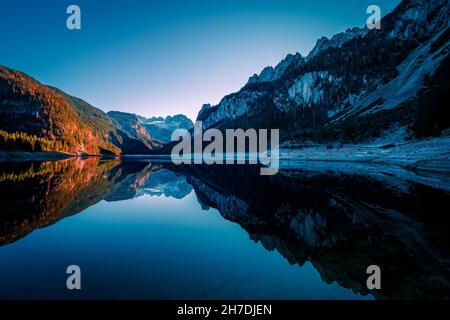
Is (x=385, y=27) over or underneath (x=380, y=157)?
over

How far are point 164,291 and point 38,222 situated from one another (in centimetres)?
1159

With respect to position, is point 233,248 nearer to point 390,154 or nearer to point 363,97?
point 390,154

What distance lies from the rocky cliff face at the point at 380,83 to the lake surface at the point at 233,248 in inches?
1774

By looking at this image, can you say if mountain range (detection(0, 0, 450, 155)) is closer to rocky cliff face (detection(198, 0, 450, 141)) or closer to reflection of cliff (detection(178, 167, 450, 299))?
rocky cliff face (detection(198, 0, 450, 141))

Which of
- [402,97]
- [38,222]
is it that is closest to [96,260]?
[38,222]

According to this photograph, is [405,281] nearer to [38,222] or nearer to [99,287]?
[99,287]

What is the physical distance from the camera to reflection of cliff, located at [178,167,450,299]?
7055 millimetres

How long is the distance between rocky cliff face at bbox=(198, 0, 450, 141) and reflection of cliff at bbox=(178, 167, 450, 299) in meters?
40.3

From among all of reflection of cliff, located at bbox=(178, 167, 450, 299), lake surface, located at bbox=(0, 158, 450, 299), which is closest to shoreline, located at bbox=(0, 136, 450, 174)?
reflection of cliff, located at bbox=(178, 167, 450, 299)

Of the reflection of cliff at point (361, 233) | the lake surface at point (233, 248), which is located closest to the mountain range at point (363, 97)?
the reflection of cliff at point (361, 233)

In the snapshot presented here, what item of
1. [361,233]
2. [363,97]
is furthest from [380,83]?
[361,233]

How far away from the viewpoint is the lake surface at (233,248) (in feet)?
21.6

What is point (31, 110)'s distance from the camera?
17975cm
